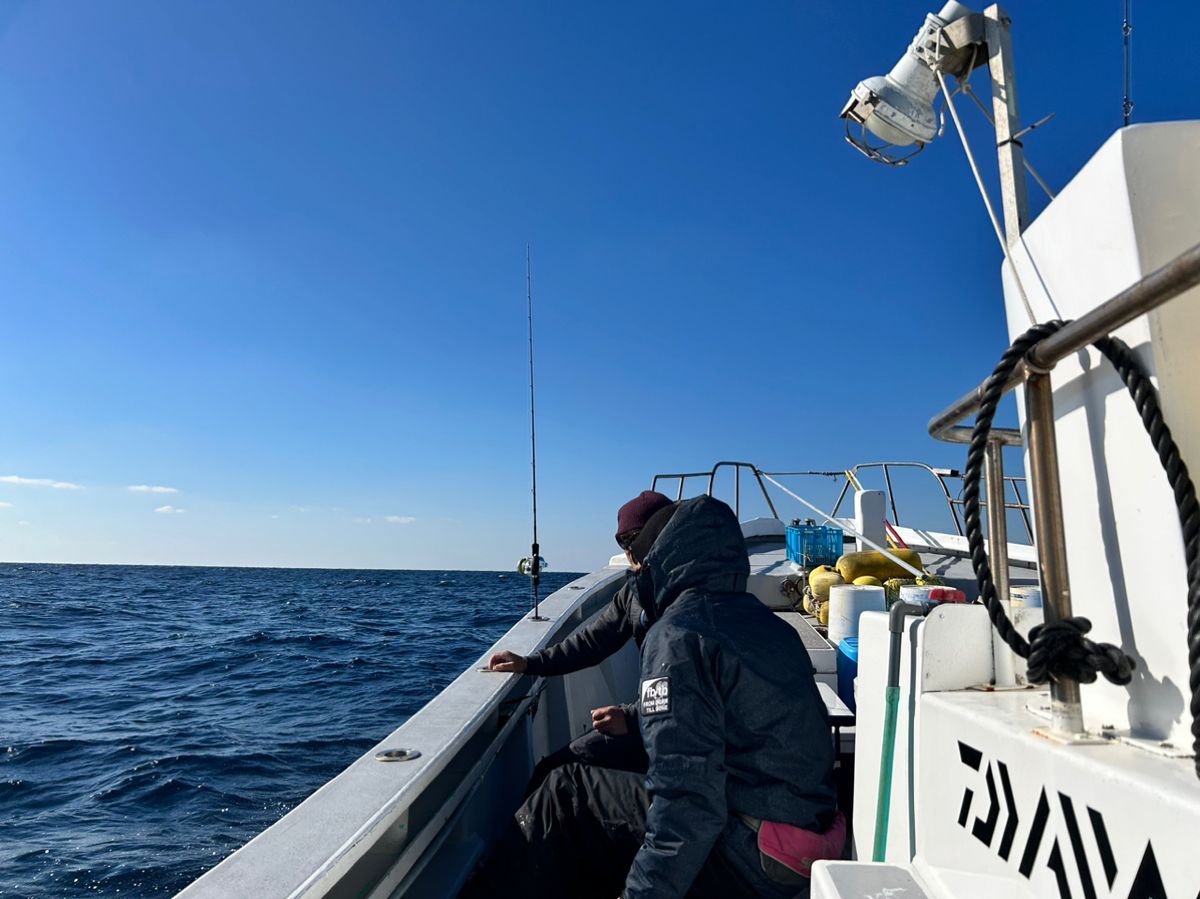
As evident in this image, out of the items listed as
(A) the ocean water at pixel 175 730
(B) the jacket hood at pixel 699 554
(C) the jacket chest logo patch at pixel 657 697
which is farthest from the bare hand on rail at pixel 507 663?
(A) the ocean water at pixel 175 730

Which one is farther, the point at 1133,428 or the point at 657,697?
the point at 657,697

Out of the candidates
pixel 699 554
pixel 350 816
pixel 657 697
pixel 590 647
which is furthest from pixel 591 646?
pixel 350 816

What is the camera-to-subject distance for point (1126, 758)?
35.9 inches

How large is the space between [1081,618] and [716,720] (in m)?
0.83

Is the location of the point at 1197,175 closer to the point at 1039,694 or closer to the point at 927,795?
the point at 1039,694

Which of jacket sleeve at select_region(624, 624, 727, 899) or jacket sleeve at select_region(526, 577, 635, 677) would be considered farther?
jacket sleeve at select_region(526, 577, 635, 677)

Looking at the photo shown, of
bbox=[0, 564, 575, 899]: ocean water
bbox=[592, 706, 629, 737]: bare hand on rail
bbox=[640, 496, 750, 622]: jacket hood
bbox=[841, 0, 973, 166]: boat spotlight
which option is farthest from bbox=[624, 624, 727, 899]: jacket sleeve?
bbox=[0, 564, 575, 899]: ocean water

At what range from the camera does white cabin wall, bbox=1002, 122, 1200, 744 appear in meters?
0.96

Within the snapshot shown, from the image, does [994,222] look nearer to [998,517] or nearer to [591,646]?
[998,517]

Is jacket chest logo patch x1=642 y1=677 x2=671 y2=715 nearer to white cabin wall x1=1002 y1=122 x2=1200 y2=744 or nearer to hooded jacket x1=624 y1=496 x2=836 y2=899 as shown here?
hooded jacket x1=624 y1=496 x2=836 y2=899

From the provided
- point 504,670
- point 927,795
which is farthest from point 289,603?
point 927,795

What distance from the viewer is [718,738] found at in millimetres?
1624

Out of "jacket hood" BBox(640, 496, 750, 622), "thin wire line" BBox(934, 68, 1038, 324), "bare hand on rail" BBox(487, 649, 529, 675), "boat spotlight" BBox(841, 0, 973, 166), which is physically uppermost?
"boat spotlight" BBox(841, 0, 973, 166)

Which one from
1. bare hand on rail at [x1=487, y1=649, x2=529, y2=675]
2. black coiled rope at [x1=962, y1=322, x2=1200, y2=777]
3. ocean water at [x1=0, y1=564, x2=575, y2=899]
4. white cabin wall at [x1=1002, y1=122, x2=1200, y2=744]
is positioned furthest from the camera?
ocean water at [x1=0, y1=564, x2=575, y2=899]
